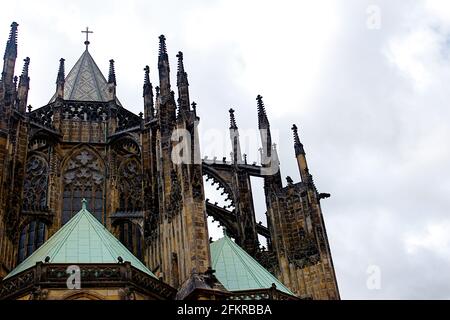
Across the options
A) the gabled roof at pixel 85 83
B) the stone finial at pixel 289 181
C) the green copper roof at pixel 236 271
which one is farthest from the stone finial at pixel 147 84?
the green copper roof at pixel 236 271

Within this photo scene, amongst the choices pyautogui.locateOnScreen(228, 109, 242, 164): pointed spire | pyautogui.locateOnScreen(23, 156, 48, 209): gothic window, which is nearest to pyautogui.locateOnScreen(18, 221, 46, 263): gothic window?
pyautogui.locateOnScreen(23, 156, 48, 209): gothic window

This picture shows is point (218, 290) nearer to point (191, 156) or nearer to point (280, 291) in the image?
point (280, 291)

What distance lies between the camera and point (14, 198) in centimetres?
2125

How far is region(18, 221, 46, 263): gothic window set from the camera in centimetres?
2303

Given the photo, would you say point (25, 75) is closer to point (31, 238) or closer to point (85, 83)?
point (85, 83)

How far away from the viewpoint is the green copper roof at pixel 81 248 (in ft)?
57.0

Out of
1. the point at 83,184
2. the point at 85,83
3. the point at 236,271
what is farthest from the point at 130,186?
the point at 85,83

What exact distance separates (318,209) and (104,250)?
31.6 ft

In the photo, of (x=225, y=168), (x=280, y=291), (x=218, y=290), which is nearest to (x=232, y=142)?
(x=225, y=168)

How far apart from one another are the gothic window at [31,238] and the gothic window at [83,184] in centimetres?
98

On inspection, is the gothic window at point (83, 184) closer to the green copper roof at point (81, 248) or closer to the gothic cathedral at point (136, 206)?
the gothic cathedral at point (136, 206)

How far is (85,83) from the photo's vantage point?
30.6 meters

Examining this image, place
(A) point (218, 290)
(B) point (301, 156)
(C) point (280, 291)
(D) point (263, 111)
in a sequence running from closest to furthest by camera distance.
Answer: (A) point (218, 290) → (C) point (280, 291) → (B) point (301, 156) → (D) point (263, 111)

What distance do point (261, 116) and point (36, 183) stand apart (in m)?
10.3
